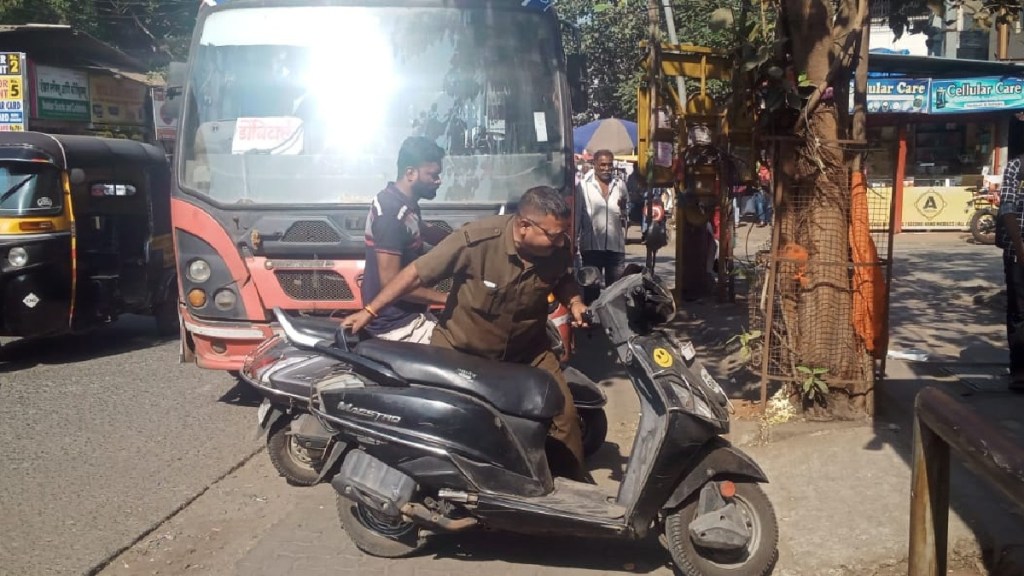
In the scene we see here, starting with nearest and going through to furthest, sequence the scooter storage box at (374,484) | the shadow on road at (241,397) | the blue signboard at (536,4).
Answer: the scooter storage box at (374,484), the blue signboard at (536,4), the shadow on road at (241,397)

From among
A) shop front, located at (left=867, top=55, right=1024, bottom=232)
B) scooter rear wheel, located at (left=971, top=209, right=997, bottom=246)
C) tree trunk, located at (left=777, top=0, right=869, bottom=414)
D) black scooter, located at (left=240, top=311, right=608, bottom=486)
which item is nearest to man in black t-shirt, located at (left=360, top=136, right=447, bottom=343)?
black scooter, located at (left=240, top=311, right=608, bottom=486)

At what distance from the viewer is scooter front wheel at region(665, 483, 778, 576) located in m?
3.88

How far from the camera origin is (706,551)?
12.7 feet

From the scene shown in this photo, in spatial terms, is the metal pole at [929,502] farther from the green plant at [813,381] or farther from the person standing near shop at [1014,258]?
the person standing near shop at [1014,258]

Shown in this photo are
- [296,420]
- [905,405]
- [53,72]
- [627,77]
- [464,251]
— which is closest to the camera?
[464,251]

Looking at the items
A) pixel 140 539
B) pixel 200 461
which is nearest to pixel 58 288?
pixel 200 461

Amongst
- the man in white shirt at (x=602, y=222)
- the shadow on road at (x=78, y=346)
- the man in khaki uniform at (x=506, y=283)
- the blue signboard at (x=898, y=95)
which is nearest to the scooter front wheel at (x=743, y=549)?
the man in khaki uniform at (x=506, y=283)

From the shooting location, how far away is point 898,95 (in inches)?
817

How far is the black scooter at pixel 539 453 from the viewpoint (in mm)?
3859

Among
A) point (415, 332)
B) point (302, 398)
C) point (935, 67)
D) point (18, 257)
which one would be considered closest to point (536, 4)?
point (415, 332)

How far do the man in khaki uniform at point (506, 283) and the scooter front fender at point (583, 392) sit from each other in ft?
1.42

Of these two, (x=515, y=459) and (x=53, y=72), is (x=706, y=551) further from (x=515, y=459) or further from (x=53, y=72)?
(x=53, y=72)

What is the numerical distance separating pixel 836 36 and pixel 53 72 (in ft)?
52.2

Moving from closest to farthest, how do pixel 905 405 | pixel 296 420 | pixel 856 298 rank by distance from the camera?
pixel 296 420, pixel 856 298, pixel 905 405
